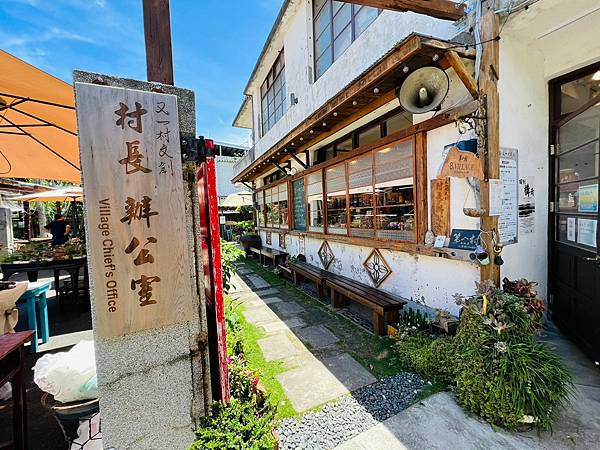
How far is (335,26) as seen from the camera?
629cm

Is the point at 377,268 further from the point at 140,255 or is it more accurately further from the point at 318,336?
the point at 140,255

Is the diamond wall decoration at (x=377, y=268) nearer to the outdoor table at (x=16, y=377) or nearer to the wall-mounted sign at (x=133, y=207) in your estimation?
the wall-mounted sign at (x=133, y=207)

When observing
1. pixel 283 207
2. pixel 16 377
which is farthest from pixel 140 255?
pixel 283 207

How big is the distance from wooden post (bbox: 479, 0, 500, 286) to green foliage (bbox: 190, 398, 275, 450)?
2.96m

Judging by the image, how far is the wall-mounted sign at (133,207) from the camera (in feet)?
5.42

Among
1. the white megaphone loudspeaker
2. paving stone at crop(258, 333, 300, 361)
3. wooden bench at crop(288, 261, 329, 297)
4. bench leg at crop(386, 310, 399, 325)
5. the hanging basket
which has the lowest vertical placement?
paving stone at crop(258, 333, 300, 361)

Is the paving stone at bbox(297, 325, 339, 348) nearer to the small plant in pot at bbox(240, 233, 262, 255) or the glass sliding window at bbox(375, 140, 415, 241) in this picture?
the glass sliding window at bbox(375, 140, 415, 241)

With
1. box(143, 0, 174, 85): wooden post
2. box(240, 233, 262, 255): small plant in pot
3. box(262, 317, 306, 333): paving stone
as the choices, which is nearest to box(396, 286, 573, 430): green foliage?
box(262, 317, 306, 333): paving stone

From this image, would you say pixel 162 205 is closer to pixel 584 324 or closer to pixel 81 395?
pixel 81 395

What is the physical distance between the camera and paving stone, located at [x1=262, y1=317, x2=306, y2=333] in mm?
4832

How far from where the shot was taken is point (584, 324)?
3395 millimetres

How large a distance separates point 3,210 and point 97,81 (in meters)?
17.7

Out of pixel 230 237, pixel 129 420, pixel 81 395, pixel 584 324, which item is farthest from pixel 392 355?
pixel 230 237

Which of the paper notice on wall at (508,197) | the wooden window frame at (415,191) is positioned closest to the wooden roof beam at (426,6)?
the wooden window frame at (415,191)
